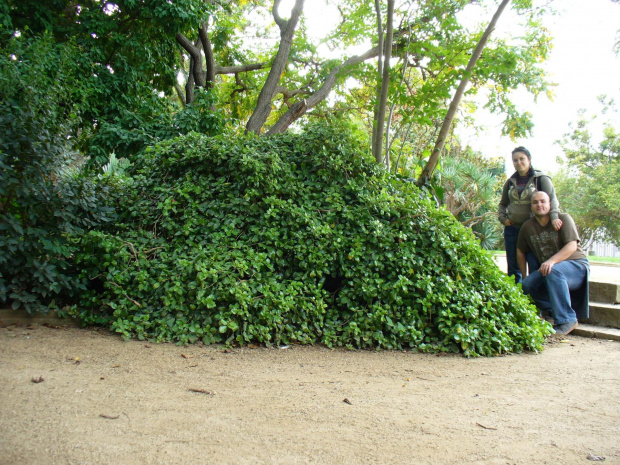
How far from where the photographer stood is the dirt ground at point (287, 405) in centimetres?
214

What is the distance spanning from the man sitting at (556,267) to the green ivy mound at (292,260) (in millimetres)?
475

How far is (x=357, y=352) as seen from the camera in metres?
4.12

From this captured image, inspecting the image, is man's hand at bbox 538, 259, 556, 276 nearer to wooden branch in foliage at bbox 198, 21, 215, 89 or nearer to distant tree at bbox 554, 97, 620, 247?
wooden branch in foliage at bbox 198, 21, 215, 89

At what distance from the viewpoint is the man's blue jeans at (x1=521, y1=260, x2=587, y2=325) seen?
496 centimetres

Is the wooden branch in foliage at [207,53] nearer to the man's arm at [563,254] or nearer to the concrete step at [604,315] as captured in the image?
the man's arm at [563,254]

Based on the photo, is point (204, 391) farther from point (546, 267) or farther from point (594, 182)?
point (594, 182)

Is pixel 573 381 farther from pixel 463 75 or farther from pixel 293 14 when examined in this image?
pixel 293 14

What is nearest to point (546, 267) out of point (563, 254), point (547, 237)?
point (563, 254)

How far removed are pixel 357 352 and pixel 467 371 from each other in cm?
94

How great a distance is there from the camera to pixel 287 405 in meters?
2.74

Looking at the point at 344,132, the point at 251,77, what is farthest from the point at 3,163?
the point at 251,77

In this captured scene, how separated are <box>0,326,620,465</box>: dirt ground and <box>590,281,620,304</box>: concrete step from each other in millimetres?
1884

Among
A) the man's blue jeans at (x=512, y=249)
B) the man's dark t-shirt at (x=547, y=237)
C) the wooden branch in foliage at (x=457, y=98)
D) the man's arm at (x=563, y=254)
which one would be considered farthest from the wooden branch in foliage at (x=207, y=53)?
the man's arm at (x=563, y=254)

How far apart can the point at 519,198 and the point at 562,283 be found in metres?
1.23
